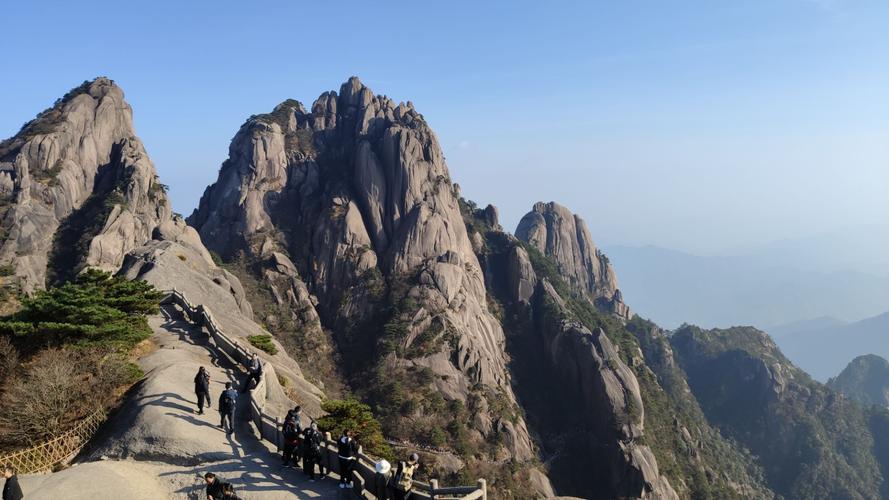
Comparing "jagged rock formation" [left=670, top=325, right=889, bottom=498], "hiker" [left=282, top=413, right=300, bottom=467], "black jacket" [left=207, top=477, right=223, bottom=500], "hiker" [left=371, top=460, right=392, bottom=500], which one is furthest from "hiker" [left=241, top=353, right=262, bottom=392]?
"jagged rock formation" [left=670, top=325, right=889, bottom=498]

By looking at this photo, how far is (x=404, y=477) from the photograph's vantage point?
15.1 metres

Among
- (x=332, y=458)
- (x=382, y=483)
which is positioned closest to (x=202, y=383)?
(x=332, y=458)

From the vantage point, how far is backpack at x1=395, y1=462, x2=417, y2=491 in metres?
15.0

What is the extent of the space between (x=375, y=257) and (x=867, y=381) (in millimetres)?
187587

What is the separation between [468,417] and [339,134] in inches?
2690

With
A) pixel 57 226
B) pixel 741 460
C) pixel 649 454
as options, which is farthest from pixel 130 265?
pixel 741 460

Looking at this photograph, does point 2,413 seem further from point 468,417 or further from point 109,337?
point 468,417

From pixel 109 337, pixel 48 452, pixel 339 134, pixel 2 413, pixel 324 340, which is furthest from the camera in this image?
pixel 339 134

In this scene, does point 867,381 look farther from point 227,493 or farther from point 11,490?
point 11,490

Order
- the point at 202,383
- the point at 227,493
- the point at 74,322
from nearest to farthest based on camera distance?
the point at 227,493 < the point at 202,383 < the point at 74,322

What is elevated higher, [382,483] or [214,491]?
[382,483]

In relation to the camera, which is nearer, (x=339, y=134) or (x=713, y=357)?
(x=339, y=134)

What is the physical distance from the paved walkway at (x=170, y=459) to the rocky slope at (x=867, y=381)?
209 metres

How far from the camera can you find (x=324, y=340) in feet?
275
